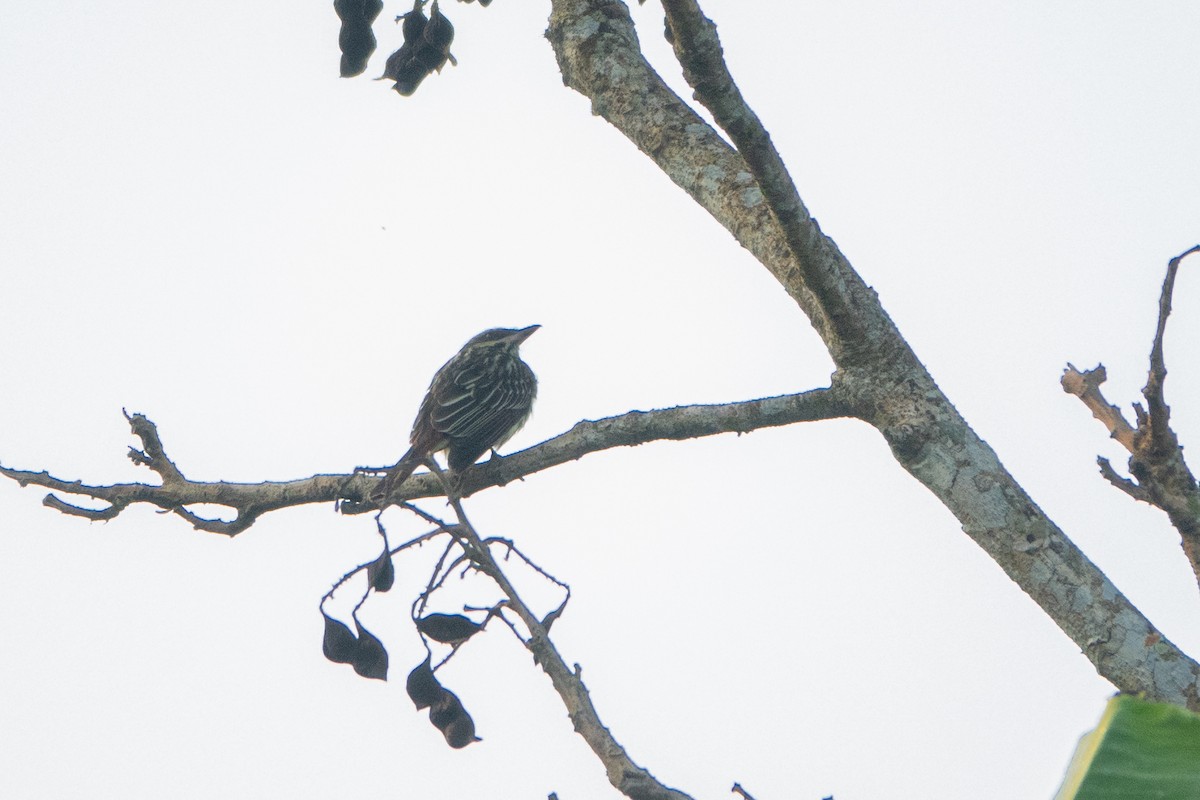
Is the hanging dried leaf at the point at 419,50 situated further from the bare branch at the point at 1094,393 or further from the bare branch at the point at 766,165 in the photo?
the bare branch at the point at 1094,393

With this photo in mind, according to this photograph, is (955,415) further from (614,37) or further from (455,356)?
(455,356)

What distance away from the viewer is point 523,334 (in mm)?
8266

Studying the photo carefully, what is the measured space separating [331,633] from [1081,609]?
2.05 meters

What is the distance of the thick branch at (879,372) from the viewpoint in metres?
3.14

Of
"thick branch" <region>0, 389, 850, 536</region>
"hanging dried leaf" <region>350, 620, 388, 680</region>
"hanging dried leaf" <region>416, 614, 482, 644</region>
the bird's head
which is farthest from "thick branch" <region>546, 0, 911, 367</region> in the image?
the bird's head

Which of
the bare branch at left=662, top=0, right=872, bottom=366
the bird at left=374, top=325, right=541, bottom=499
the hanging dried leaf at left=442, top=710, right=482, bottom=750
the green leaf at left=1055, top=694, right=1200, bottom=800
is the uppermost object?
the bird at left=374, top=325, right=541, bottom=499

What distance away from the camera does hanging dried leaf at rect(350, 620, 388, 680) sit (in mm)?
3732

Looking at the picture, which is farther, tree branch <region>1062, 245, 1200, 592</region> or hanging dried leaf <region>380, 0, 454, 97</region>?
hanging dried leaf <region>380, 0, 454, 97</region>

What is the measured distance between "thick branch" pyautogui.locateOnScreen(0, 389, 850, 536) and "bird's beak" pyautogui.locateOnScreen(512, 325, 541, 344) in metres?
3.44

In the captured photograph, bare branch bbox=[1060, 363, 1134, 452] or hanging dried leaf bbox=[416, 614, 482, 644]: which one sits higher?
hanging dried leaf bbox=[416, 614, 482, 644]

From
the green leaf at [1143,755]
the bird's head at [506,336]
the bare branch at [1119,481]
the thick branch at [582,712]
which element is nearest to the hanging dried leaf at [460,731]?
the thick branch at [582,712]

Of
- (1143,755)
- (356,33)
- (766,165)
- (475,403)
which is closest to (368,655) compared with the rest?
(766,165)

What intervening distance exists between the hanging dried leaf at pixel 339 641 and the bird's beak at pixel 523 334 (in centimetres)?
457

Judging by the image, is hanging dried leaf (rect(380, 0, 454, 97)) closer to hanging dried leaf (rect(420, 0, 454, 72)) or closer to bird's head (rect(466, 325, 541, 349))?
hanging dried leaf (rect(420, 0, 454, 72))
